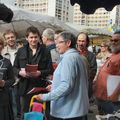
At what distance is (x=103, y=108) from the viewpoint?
5.52 m

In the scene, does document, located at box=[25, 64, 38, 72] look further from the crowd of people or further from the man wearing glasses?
the man wearing glasses

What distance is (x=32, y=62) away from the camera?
19.8 feet

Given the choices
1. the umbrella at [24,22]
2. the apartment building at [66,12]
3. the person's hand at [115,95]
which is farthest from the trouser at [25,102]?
the apartment building at [66,12]

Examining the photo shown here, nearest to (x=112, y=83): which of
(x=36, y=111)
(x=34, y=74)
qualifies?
(x=36, y=111)

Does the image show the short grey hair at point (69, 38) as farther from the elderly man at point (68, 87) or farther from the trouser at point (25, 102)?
the trouser at point (25, 102)

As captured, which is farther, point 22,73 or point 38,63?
point 38,63

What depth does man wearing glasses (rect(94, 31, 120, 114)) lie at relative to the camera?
5129mm

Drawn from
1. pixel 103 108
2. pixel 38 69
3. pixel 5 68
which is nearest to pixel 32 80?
pixel 38 69

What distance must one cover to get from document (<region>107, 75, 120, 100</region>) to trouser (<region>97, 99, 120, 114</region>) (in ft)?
0.47

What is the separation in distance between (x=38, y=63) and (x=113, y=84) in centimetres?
136

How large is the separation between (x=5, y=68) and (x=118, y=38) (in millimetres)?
1518

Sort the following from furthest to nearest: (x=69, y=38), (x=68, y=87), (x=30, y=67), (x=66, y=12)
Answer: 1. (x=66, y=12)
2. (x=30, y=67)
3. (x=69, y=38)
4. (x=68, y=87)

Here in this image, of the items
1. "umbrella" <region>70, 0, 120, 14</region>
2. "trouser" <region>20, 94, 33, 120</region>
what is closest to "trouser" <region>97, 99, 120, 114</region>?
"trouser" <region>20, 94, 33, 120</region>

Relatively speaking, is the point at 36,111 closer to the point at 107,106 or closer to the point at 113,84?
the point at 107,106
